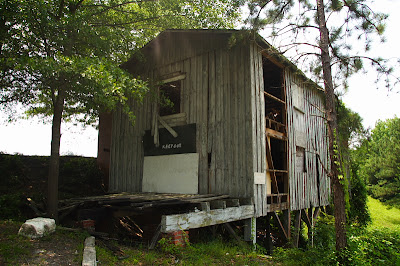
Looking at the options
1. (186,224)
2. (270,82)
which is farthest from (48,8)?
(270,82)

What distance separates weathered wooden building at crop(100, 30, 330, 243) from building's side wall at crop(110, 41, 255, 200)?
3cm

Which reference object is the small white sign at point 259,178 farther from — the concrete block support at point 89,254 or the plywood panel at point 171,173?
the concrete block support at point 89,254

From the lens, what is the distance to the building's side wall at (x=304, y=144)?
35.0 ft

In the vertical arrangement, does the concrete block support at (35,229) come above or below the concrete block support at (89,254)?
above

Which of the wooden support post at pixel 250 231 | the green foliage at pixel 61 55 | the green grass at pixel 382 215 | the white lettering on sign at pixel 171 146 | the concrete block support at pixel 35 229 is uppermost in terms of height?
the green foliage at pixel 61 55

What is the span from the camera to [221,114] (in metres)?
8.93

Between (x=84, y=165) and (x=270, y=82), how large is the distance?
819 cm

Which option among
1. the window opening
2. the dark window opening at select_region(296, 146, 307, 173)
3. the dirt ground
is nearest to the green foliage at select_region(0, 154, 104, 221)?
the dirt ground

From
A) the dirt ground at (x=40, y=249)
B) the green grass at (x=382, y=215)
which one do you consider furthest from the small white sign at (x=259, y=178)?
the green grass at (x=382, y=215)

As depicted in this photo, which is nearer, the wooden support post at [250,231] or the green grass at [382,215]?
the wooden support post at [250,231]

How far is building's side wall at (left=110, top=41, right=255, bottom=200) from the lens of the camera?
329 inches

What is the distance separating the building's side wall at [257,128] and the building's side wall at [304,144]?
1.71 meters

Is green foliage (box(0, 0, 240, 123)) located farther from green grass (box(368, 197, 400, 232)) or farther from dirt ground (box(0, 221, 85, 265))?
green grass (box(368, 197, 400, 232))

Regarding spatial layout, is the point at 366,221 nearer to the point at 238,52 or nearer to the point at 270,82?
the point at 270,82
